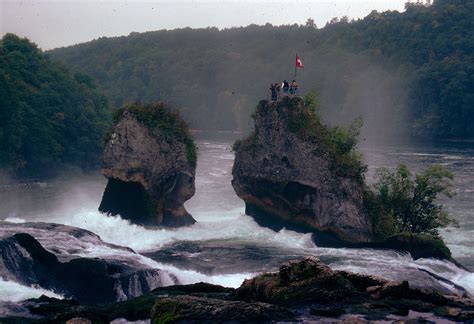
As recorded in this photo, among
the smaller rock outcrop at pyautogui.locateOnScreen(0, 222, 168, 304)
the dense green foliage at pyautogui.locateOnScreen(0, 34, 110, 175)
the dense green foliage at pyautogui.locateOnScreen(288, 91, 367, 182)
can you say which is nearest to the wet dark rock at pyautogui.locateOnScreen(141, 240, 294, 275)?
the smaller rock outcrop at pyautogui.locateOnScreen(0, 222, 168, 304)

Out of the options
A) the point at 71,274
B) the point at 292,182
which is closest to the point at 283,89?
the point at 292,182

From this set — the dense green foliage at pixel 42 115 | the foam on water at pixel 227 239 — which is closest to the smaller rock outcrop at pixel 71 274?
the foam on water at pixel 227 239

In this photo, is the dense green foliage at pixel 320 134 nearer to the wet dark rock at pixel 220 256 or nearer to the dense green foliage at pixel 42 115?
the wet dark rock at pixel 220 256

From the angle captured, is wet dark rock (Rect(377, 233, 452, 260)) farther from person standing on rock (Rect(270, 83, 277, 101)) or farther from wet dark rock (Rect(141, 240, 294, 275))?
person standing on rock (Rect(270, 83, 277, 101))

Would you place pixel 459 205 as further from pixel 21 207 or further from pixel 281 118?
pixel 21 207

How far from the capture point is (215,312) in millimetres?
19672

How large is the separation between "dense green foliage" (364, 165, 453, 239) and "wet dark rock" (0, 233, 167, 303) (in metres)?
17.9

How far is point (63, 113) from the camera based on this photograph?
101m

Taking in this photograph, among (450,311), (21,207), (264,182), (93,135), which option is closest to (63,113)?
(93,135)

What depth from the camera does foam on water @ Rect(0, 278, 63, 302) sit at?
28106 millimetres

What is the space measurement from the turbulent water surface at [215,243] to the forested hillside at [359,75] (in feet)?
229

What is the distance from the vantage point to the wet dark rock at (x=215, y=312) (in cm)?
1956

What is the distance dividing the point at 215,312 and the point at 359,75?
15072 centimetres

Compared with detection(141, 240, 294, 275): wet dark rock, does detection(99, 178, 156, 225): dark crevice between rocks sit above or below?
above
